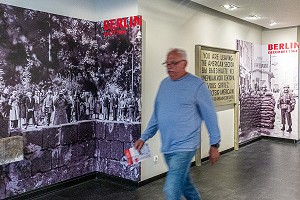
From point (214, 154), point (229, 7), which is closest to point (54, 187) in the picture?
point (214, 154)

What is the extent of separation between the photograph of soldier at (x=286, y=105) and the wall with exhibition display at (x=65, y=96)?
460 centimetres

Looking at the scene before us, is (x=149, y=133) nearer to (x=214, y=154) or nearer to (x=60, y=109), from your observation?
(x=214, y=154)

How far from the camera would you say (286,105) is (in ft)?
24.6

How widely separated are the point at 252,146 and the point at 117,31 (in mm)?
4203

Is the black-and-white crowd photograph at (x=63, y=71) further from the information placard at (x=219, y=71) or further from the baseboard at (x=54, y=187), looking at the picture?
the information placard at (x=219, y=71)

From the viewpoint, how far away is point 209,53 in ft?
18.9

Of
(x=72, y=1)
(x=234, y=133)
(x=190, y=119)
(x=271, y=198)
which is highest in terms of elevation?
(x=72, y=1)

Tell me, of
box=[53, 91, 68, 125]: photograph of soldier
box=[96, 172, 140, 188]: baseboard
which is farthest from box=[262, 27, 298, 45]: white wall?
box=[53, 91, 68, 125]: photograph of soldier

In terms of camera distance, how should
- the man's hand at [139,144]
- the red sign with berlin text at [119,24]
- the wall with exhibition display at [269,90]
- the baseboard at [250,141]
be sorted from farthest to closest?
the wall with exhibition display at [269,90] → the baseboard at [250,141] → the red sign with berlin text at [119,24] → the man's hand at [139,144]

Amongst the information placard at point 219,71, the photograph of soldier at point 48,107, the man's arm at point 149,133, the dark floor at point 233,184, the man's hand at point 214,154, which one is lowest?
the dark floor at point 233,184

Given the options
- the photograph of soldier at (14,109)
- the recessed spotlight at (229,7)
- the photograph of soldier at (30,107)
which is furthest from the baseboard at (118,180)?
the recessed spotlight at (229,7)

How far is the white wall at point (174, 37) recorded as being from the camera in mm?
4430

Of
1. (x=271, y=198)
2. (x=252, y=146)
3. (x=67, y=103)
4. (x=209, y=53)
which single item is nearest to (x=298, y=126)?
(x=252, y=146)

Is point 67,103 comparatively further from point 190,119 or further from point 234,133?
point 234,133
